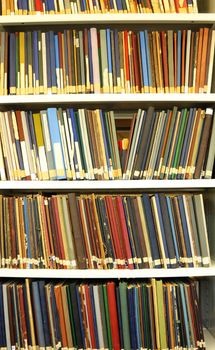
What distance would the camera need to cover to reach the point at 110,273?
5.55 ft

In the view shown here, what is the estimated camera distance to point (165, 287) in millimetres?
1703

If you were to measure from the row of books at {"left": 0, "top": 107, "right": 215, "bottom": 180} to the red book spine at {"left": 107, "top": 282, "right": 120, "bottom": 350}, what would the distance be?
477 mm

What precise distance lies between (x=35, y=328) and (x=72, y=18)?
1340 millimetres

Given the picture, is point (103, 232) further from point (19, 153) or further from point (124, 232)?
point (19, 153)

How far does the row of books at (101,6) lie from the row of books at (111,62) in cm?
9

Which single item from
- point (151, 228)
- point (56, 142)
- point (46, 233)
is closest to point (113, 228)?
point (151, 228)

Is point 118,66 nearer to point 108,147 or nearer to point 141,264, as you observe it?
point 108,147

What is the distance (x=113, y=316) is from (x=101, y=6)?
4.38 ft

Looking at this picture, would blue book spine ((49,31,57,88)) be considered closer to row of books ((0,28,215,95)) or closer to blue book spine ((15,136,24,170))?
row of books ((0,28,215,95))

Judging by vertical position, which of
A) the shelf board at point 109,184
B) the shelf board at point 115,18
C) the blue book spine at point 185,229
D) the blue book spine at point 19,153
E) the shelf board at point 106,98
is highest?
the shelf board at point 115,18

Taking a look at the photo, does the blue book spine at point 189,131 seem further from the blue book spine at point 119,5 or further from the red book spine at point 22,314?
the red book spine at point 22,314

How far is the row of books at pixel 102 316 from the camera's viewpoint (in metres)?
1.68

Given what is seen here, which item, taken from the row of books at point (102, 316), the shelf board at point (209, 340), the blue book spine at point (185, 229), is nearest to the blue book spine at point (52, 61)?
the blue book spine at point (185, 229)

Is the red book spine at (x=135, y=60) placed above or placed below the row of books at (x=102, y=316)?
above
